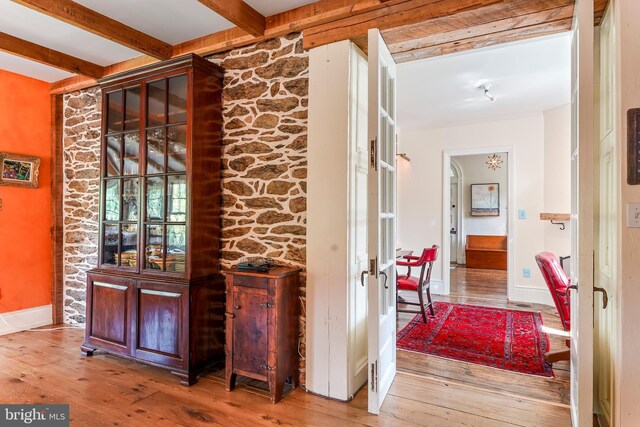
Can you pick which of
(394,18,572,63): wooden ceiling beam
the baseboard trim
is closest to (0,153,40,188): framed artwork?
the baseboard trim

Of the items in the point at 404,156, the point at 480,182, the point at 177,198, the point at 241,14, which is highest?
the point at 241,14

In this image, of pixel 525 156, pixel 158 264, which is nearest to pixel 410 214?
pixel 525 156

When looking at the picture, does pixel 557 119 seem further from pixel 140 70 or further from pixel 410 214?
pixel 140 70

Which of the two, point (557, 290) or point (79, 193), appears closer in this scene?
point (557, 290)

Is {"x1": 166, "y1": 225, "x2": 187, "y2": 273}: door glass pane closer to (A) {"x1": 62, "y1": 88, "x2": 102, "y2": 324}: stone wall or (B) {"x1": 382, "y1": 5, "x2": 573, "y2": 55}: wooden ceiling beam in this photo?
(A) {"x1": 62, "y1": 88, "x2": 102, "y2": 324}: stone wall

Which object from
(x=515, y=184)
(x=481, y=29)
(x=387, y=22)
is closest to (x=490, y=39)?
(x=481, y=29)

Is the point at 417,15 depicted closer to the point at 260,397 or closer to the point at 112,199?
the point at 260,397

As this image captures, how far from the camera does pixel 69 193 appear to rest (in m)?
4.16

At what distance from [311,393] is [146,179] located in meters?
2.15

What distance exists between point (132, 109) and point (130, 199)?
2.59 feet

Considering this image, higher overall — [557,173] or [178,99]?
[178,99]

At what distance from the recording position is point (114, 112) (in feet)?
10.6

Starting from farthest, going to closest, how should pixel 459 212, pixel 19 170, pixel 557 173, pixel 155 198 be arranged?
1. pixel 459 212
2. pixel 557 173
3. pixel 19 170
4. pixel 155 198

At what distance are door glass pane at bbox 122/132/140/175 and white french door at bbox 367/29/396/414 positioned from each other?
6.85 ft
